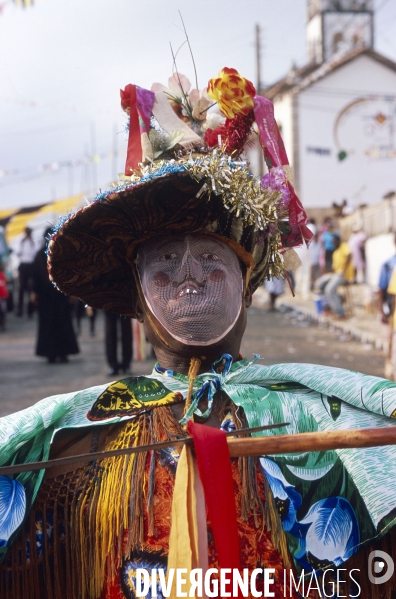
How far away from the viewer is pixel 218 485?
205 centimetres

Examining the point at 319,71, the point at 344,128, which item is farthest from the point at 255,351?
the point at 319,71

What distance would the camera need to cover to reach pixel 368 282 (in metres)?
23.6

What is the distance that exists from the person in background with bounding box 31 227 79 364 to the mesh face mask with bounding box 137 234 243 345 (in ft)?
32.5

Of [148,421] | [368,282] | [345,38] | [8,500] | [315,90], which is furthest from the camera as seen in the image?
[345,38]

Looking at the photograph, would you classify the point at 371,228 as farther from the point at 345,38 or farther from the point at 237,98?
the point at 345,38

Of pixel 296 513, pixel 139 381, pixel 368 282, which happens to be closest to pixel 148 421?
pixel 139 381

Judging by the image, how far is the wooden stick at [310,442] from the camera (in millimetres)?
1958

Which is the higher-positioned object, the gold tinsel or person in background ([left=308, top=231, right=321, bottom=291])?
the gold tinsel

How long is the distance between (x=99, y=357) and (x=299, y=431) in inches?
421

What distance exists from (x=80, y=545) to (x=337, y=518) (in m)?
0.78

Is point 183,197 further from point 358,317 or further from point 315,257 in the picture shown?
point 315,257

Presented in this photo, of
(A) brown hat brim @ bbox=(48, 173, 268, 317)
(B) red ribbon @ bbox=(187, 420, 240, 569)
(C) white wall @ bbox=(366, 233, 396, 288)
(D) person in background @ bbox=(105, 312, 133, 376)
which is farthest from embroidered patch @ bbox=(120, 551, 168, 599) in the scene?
(C) white wall @ bbox=(366, 233, 396, 288)

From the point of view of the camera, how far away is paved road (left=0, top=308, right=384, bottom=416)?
9.88 meters

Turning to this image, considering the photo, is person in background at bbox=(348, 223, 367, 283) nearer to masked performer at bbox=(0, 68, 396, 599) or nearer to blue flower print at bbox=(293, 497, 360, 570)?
masked performer at bbox=(0, 68, 396, 599)
